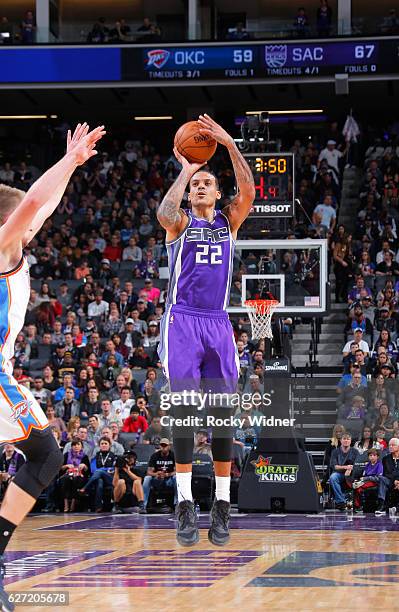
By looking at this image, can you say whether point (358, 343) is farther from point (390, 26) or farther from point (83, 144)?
point (83, 144)

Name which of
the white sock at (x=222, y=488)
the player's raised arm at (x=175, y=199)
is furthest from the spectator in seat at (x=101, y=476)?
the player's raised arm at (x=175, y=199)

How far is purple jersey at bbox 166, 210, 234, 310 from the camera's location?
7.59 m

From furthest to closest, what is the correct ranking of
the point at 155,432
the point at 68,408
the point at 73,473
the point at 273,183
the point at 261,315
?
the point at 68,408 → the point at 155,432 → the point at 73,473 → the point at 273,183 → the point at 261,315

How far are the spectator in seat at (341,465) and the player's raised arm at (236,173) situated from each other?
29.7ft

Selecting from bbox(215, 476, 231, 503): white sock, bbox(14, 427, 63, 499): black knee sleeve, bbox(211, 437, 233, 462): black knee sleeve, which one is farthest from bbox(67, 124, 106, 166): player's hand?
bbox(215, 476, 231, 503): white sock

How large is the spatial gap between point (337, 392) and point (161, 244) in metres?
7.01

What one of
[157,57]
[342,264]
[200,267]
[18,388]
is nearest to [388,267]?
[342,264]

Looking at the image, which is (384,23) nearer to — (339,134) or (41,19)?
(339,134)

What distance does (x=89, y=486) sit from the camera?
16812 millimetres

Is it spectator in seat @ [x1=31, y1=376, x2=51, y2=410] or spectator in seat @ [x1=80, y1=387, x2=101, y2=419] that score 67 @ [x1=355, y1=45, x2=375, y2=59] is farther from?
spectator in seat @ [x1=31, y1=376, x2=51, y2=410]

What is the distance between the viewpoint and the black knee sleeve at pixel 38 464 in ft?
20.3

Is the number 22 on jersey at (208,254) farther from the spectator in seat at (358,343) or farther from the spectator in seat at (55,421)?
the spectator in seat at (358,343)

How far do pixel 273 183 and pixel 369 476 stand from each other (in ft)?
14.9

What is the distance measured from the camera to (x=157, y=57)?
2517cm
